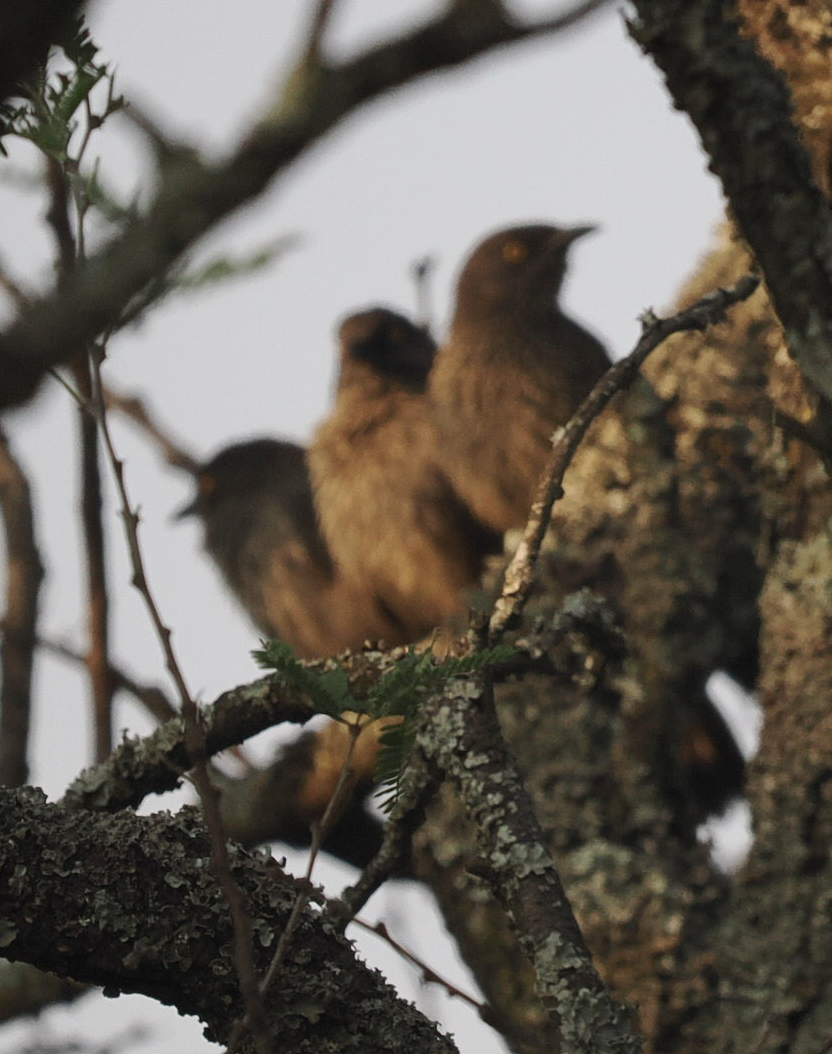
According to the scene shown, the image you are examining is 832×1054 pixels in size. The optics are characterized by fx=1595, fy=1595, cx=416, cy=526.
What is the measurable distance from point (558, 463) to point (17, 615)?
242 cm

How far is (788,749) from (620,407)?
3.23 ft

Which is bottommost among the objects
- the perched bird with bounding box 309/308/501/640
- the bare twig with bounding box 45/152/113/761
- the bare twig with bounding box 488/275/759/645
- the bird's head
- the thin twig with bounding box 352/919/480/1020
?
the thin twig with bounding box 352/919/480/1020

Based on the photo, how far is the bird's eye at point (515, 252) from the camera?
5746mm

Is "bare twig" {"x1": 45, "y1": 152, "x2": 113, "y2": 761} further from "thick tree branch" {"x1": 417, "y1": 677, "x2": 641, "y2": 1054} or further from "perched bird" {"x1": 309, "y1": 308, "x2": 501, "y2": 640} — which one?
"perched bird" {"x1": 309, "y1": 308, "x2": 501, "y2": 640}

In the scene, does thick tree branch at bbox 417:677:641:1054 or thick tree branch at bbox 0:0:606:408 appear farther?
thick tree branch at bbox 417:677:641:1054

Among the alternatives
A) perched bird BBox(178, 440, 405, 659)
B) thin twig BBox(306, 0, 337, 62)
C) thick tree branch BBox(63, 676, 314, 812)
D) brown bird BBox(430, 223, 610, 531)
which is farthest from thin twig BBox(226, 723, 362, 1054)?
perched bird BBox(178, 440, 405, 659)

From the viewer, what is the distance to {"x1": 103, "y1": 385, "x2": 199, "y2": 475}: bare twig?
16.5ft

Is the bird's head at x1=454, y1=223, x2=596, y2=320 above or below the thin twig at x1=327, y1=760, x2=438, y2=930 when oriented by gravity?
above

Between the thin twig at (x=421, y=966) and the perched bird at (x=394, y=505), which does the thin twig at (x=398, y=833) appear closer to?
the thin twig at (x=421, y=966)

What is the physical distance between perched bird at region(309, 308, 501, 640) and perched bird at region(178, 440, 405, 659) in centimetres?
16

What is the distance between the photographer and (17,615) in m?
3.98

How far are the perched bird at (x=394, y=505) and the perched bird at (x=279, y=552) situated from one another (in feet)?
0.54

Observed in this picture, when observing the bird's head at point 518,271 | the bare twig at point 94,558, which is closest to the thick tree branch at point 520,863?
the bare twig at point 94,558

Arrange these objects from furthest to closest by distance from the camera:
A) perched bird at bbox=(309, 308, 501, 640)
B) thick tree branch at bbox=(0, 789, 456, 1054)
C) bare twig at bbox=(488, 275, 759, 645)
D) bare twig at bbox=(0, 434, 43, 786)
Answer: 1. perched bird at bbox=(309, 308, 501, 640)
2. bare twig at bbox=(0, 434, 43, 786)
3. bare twig at bbox=(488, 275, 759, 645)
4. thick tree branch at bbox=(0, 789, 456, 1054)
